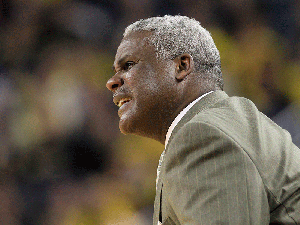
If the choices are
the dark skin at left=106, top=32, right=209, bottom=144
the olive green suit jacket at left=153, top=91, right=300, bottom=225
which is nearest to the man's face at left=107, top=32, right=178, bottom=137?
the dark skin at left=106, top=32, right=209, bottom=144

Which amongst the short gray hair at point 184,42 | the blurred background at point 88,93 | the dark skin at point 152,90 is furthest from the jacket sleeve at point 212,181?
the blurred background at point 88,93

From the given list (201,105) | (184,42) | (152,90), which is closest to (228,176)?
(201,105)

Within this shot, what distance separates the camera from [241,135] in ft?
2.39

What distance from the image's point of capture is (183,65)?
1.16 meters

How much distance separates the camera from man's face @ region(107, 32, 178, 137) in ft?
3.63

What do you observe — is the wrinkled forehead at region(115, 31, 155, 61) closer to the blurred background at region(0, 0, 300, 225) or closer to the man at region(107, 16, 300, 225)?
the man at region(107, 16, 300, 225)

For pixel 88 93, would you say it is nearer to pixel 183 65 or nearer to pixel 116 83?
pixel 116 83

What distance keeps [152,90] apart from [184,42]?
201mm

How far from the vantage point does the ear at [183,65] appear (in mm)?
1135

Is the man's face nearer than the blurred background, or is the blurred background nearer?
the man's face

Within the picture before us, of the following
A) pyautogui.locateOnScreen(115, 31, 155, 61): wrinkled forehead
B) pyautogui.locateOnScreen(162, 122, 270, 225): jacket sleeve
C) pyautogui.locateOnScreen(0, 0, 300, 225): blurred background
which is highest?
pyautogui.locateOnScreen(0, 0, 300, 225): blurred background

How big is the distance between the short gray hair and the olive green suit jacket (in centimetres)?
41

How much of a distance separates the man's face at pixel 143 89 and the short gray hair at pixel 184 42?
0.10 feet

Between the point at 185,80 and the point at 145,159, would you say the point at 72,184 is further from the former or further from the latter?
the point at 185,80
